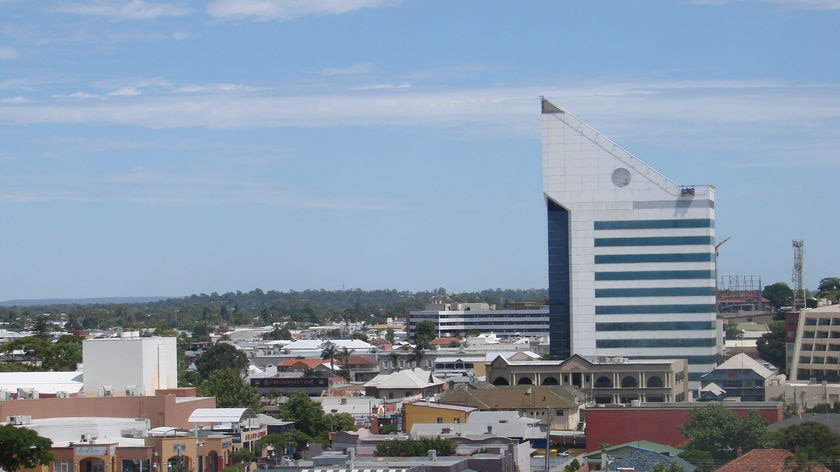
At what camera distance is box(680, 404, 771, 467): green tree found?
82500 millimetres

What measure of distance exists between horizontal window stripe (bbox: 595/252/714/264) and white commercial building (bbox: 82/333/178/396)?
183 feet

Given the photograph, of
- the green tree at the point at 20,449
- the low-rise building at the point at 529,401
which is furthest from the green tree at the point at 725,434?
the green tree at the point at 20,449

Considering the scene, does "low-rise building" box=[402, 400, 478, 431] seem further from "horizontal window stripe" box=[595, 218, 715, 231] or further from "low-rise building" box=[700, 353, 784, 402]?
"horizontal window stripe" box=[595, 218, 715, 231]

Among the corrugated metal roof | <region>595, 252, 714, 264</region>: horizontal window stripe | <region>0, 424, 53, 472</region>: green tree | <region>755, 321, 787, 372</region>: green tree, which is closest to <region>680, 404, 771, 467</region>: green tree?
the corrugated metal roof

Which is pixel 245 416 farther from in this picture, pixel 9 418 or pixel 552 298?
pixel 552 298

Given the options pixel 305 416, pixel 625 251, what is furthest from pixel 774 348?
pixel 305 416

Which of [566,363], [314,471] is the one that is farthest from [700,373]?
[314,471]

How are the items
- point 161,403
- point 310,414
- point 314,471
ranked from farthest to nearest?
1. point 310,414
2. point 161,403
3. point 314,471

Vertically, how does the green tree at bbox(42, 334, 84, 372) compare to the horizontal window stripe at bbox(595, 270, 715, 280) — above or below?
below

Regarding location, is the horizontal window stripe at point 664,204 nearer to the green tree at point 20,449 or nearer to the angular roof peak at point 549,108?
the angular roof peak at point 549,108

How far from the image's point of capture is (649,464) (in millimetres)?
75562

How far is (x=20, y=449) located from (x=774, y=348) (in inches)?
5266

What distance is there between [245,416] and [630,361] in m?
52.8

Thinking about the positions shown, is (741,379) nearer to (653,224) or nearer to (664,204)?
(653,224)
